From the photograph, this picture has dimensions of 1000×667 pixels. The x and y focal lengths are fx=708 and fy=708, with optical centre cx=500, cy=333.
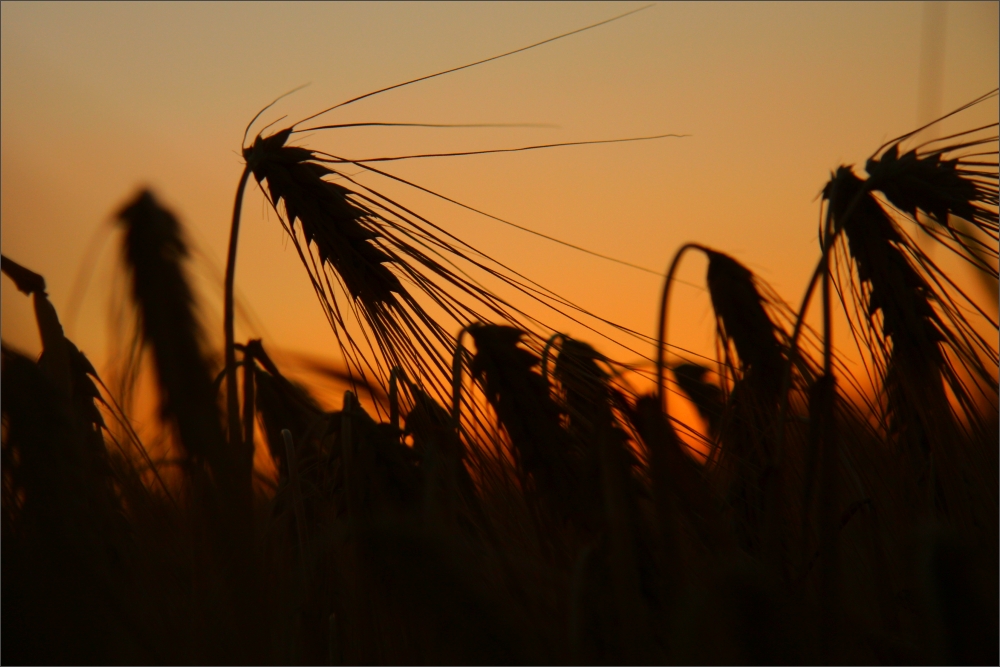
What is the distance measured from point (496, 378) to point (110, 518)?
0.58 metres

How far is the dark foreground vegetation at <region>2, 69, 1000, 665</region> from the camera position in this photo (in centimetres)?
76

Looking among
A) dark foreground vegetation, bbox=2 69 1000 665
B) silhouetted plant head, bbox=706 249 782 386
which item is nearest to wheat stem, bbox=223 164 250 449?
dark foreground vegetation, bbox=2 69 1000 665

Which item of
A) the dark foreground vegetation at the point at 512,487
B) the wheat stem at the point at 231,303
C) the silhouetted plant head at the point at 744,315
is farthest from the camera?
the silhouetted plant head at the point at 744,315

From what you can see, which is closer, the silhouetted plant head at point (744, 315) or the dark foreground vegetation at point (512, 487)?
the dark foreground vegetation at point (512, 487)

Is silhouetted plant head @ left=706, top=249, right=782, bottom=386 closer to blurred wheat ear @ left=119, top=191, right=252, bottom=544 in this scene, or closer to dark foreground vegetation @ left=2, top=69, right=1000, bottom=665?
dark foreground vegetation @ left=2, top=69, right=1000, bottom=665

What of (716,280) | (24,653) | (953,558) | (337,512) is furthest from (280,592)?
(716,280)

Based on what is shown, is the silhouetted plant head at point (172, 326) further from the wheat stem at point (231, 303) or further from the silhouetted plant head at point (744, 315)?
the silhouetted plant head at point (744, 315)

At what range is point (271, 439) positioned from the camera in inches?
68.0

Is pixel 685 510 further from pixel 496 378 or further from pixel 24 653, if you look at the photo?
pixel 24 653

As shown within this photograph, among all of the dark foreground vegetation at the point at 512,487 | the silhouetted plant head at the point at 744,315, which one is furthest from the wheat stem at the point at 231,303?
the silhouetted plant head at the point at 744,315

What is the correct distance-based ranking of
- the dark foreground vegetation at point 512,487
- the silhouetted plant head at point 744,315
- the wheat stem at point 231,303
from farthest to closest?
the silhouetted plant head at point 744,315 < the wheat stem at point 231,303 < the dark foreground vegetation at point 512,487

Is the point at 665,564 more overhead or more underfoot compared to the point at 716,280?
more underfoot

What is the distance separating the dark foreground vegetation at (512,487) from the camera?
76cm

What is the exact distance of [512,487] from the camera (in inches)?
45.1
